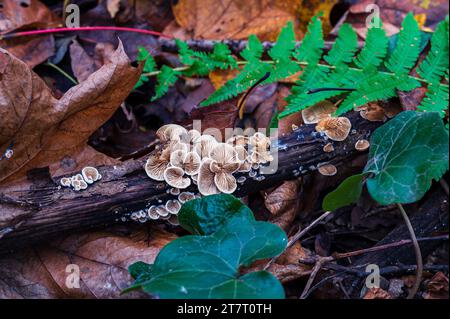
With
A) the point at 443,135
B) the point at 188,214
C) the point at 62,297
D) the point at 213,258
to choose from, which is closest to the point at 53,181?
the point at 62,297

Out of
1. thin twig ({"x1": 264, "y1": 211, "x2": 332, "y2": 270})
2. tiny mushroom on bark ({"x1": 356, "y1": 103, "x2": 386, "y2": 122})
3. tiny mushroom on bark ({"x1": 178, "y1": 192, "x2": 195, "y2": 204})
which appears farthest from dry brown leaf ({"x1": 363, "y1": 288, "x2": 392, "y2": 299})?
tiny mushroom on bark ({"x1": 178, "y1": 192, "x2": 195, "y2": 204})

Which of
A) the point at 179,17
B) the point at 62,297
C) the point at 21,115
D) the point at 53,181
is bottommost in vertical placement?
the point at 62,297

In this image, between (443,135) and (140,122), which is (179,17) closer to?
(140,122)

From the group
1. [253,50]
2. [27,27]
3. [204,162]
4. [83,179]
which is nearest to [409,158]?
[204,162]

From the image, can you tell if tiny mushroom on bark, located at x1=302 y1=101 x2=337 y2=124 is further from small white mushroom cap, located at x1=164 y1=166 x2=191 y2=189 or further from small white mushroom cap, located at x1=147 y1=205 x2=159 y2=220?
small white mushroom cap, located at x1=147 y1=205 x2=159 y2=220

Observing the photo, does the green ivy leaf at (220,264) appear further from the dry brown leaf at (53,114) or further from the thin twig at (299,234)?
the dry brown leaf at (53,114)

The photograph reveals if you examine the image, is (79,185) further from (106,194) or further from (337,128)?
(337,128)
